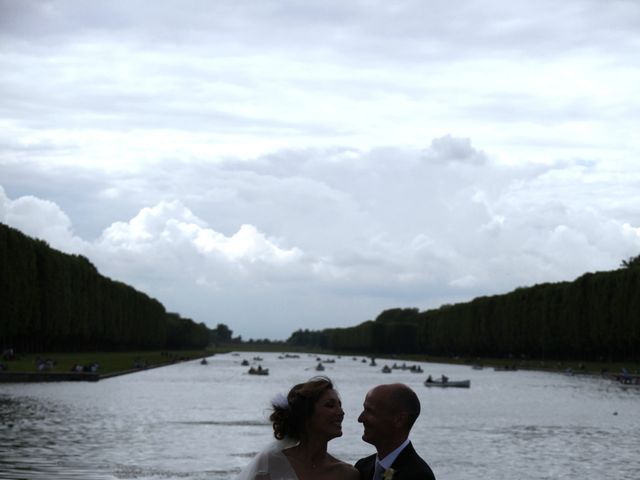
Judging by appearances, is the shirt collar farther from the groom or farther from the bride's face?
the bride's face

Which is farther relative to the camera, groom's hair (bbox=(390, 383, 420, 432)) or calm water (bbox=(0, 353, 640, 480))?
calm water (bbox=(0, 353, 640, 480))

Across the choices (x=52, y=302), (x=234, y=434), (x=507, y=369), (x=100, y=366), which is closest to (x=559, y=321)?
(x=507, y=369)

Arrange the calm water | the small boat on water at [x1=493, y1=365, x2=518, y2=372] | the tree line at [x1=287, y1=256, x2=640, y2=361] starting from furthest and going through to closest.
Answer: the small boat on water at [x1=493, y1=365, x2=518, y2=372], the tree line at [x1=287, y1=256, x2=640, y2=361], the calm water

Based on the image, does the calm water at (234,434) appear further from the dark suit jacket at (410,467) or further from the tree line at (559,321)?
the tree line at (559,321)

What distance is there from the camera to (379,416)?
5336 millimetres

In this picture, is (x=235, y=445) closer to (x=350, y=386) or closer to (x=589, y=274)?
(x=350, y=386)

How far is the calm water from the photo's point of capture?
2448 centimetres

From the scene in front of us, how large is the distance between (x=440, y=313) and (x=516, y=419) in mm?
135696

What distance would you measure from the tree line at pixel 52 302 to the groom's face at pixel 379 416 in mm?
78297

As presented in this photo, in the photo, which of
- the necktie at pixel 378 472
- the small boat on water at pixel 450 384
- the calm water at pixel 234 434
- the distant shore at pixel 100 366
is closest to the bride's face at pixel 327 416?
the necktie at pixel 378 472

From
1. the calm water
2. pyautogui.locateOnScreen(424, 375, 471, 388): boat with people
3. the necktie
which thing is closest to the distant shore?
the calm water

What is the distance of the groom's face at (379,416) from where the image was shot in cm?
532

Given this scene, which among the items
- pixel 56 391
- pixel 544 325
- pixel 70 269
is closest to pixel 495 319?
pixel 544 325

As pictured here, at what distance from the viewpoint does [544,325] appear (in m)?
119
